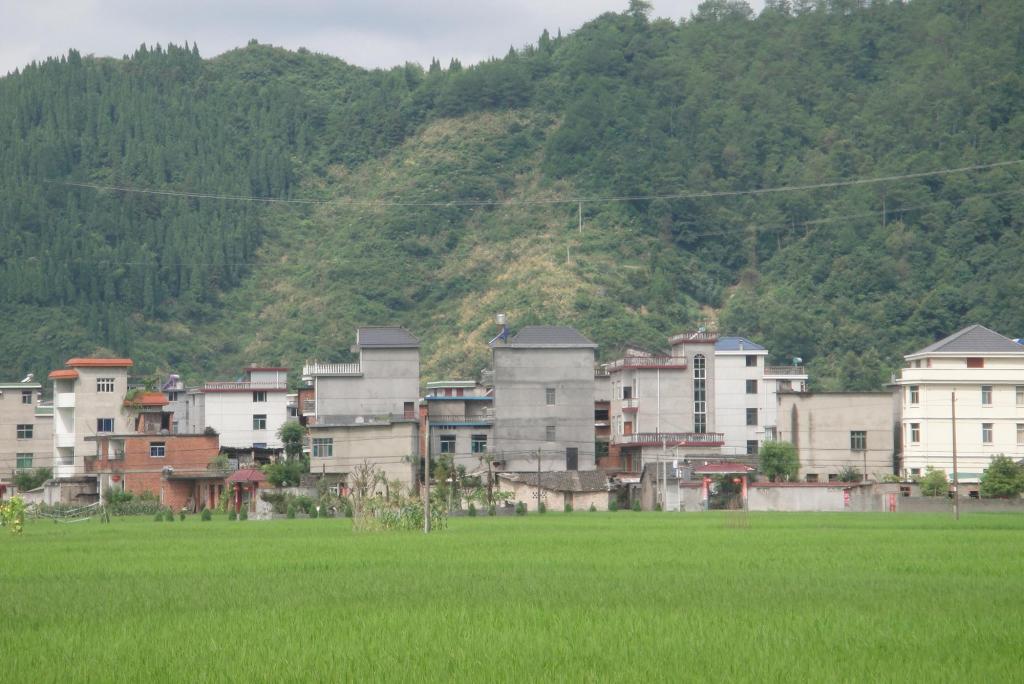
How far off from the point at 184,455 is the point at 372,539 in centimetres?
3648

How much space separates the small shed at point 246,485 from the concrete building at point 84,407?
7.93 metres

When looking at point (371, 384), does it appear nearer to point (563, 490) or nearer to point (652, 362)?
point (563, 490)

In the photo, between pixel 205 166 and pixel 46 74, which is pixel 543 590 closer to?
pixel 205 166

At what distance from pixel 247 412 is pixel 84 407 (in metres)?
7.83

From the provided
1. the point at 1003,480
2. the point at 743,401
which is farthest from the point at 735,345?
the point at 1003,480

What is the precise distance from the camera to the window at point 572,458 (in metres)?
70.4

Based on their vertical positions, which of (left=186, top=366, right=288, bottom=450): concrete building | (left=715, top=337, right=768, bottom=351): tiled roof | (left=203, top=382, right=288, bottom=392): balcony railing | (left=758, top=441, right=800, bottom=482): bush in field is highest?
(left=715, top=337, right=768, bottom=351): tiled roof

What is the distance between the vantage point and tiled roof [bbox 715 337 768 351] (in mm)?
77969

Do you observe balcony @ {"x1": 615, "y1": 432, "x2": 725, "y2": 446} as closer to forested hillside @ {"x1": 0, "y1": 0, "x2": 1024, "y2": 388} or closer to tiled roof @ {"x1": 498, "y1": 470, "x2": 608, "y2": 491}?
tiled roof @ {"x1": 498, "y1": 470, "x2": 608, "y2": 491}

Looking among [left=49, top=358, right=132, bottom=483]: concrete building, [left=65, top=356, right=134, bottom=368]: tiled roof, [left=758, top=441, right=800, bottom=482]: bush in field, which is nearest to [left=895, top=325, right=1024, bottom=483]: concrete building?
[left=758, top=441, right=800, bottom=482]: bush in field

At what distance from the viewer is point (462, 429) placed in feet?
232

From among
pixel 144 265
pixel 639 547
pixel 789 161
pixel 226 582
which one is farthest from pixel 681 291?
pixel 226 582

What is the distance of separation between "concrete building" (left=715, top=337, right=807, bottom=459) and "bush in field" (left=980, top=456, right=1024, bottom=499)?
52.2 feet

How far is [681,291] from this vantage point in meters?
105
